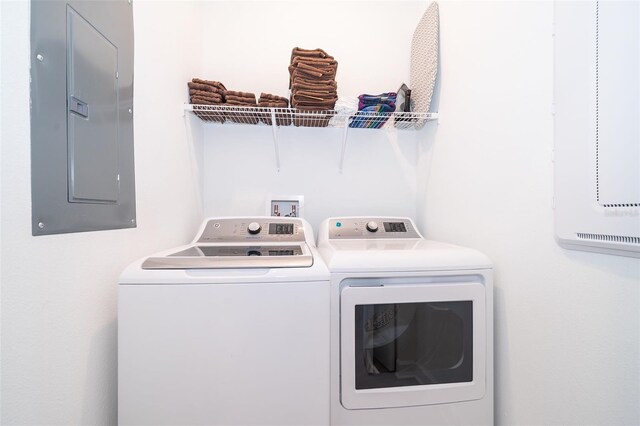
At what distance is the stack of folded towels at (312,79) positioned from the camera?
1.47 metres

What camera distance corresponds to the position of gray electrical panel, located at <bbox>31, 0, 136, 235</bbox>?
685mm

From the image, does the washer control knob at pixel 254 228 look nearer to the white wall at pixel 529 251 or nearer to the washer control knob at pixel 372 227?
the washer control knob at pixel 372 227

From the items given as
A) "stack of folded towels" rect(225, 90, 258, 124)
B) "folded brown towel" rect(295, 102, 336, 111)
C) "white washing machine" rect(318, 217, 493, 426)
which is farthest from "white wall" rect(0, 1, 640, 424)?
"folded brown towel" rect(295, 102, 336, 111)

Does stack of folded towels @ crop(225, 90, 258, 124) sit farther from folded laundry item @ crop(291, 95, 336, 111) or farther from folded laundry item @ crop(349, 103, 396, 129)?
folded laundry item @ crop(349, 103, 396, 129)

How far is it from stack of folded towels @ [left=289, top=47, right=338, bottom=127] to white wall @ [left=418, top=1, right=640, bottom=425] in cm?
65

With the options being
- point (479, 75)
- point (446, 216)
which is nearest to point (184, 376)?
point (446, 216)

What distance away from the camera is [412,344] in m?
1.05

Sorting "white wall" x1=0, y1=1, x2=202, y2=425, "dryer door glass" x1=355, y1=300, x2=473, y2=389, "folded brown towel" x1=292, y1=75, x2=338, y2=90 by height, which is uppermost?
"folded brown towel" x1=292, y1=75, x2=338, y2=90

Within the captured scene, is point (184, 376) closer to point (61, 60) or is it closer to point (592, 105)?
point (61, 60)

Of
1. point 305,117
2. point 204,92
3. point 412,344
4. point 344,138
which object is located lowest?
point 412,344

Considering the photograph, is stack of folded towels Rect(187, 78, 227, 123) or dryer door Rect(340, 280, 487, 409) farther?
stack of folded towels Rect(187, 78, 227, 123)

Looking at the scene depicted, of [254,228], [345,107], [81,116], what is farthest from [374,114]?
[81,116]

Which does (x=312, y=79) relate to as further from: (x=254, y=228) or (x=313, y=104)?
A: (x=254, y=228)

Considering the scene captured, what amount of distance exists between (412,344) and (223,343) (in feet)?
2.23
